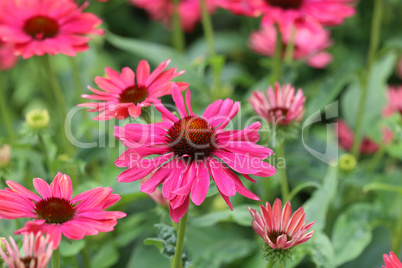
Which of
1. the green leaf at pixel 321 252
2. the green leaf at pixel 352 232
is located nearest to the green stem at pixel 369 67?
the green leaf at pixel 352 232

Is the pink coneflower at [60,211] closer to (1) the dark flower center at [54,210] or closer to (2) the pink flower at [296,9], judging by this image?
(1) the dark flower center at [54,210]

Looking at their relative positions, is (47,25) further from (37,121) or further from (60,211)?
(60,211)

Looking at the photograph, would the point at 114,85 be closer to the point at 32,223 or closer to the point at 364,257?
the point at 32,223

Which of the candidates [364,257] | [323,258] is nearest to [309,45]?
[364,257]

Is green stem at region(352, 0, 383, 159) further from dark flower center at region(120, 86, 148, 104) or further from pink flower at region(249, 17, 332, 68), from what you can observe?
dark flower center at region(120, 86, 148, 104)

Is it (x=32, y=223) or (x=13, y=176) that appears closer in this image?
(x=32, y=223)

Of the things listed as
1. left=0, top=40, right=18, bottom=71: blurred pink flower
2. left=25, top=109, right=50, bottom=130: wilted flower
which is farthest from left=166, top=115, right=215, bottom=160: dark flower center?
left=0, top=40, right=18, bottom=71: blurred pink flower
